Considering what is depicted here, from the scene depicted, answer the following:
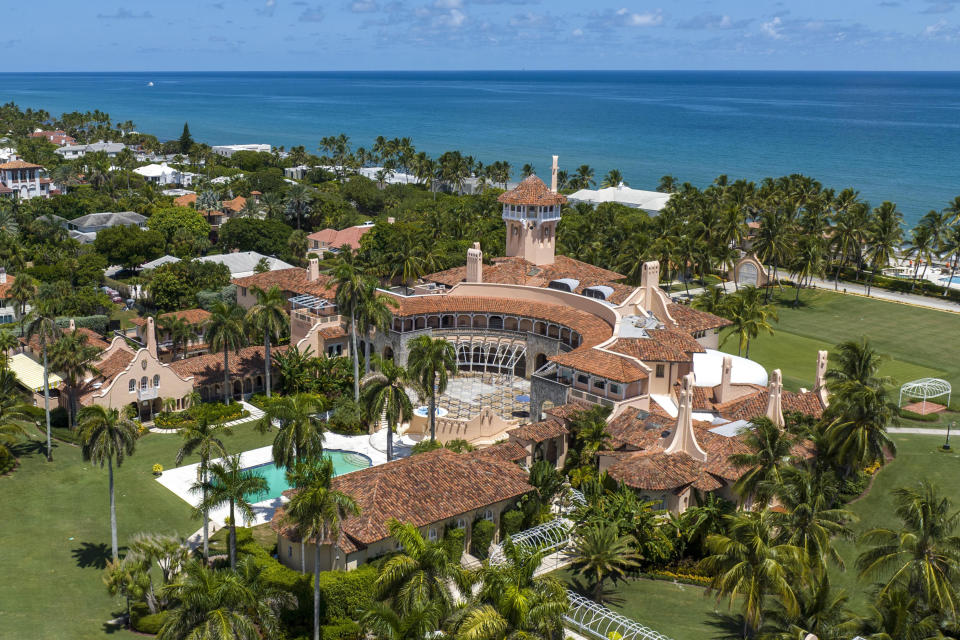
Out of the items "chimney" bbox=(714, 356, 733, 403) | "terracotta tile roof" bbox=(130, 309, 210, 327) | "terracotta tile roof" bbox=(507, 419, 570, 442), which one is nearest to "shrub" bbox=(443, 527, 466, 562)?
"terracotta tile roof" bbox=(507, 419, 570, 442)

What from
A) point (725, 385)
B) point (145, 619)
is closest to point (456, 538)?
point (145, 619)

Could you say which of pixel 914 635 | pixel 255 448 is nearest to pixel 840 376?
pixel 914 635

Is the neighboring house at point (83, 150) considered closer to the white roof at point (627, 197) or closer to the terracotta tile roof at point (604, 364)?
the white roof at point (627, 197)

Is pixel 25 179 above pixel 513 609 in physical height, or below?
below

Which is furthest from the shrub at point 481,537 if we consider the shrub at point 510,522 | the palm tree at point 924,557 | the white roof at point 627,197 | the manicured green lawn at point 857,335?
the white roof at point 627,197

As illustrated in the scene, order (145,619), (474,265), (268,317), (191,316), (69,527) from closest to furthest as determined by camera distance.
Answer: (145,619), (69,527), (268,317), (474,265), (191,316)

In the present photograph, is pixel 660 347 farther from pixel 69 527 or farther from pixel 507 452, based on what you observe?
pixel 69 527
